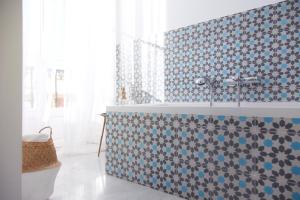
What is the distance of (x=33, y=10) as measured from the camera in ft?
9.83

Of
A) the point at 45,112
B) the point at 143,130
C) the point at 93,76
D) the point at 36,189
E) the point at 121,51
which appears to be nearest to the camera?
the point at 36,189

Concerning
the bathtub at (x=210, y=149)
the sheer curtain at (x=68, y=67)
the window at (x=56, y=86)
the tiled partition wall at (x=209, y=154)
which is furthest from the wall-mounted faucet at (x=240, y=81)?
the window at (x=56, y=86)

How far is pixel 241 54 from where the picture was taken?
278 cm

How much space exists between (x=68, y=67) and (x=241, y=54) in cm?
201

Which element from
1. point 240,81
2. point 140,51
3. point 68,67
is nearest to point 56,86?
point 68,67

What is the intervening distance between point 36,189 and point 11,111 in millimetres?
1336

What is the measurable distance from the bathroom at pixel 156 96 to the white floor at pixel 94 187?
0.05 ft

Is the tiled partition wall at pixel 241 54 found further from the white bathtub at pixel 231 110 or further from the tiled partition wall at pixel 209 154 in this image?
the tiled partition wall at pixel 209 154

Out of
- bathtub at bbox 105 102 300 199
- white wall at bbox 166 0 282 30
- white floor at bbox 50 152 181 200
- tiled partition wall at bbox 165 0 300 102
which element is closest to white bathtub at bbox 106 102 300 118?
bathtub at bbox 105 102 300 199

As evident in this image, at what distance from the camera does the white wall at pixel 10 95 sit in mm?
623

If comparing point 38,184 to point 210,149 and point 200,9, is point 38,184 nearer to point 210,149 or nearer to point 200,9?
point 210,149

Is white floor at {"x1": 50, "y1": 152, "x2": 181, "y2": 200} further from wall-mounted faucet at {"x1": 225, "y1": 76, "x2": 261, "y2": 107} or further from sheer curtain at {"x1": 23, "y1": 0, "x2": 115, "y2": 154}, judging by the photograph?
wall-mounted faucet at {"x1": 225, "y1": 76, "x2": 261, "y2": 107}

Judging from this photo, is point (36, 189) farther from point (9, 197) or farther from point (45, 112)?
point (45, 112)

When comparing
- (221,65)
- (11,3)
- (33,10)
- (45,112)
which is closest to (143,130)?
(221,65)
